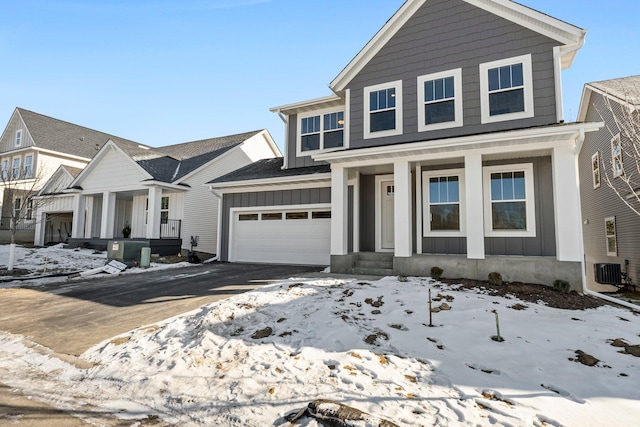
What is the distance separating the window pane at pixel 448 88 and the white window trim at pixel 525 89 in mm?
767

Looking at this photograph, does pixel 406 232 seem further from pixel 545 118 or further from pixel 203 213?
pixel 203 213

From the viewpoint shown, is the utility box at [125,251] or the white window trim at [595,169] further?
the white window trim at [595,169]

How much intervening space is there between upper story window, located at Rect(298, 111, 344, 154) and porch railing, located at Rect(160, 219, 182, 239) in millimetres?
8142

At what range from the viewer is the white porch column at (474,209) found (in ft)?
26.3

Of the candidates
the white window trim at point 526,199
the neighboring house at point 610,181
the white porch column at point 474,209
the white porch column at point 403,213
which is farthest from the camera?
→ the neighboring house at point 610,181

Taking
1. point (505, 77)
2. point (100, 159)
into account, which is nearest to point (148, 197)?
point (100, 159)

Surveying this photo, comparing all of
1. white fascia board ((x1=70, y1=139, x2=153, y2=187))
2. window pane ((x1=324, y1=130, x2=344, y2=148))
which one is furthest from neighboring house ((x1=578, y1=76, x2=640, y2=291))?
white fascia board ((x1=70, y1=139, x2=153, y2=187))

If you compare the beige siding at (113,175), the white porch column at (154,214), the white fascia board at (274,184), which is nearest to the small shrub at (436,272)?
the white fascia board at (274,184)

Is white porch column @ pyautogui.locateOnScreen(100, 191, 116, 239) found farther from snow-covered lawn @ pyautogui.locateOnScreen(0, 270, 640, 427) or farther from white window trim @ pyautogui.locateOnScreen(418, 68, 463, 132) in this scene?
white window trim @ pyautogui.locateOnScreen(418, 68, 463, 132)

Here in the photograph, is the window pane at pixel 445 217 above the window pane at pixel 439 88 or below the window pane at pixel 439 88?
below

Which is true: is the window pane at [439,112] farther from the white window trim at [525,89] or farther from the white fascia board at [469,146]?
the white fascia board at [469,146]

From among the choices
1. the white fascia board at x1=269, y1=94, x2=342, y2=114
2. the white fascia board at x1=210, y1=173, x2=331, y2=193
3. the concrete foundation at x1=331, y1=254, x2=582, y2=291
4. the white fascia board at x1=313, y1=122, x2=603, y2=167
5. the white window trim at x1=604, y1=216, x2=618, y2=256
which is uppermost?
the white fascia board at x1=269, y1=94, x2=342, y2=114

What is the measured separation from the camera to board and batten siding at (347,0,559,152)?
820cm

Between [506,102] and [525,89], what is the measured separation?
0.50m
